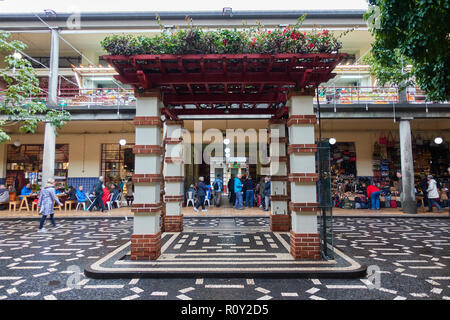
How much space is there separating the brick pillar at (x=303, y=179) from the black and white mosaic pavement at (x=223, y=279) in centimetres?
86

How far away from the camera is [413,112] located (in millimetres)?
12047

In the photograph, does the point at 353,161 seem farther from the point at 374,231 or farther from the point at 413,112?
the point at 374,231

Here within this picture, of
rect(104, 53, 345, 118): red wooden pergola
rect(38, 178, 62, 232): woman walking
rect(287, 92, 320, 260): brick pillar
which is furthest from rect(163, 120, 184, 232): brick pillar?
rect(38, 178, 62, 232): woman walking

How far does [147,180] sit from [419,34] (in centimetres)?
553

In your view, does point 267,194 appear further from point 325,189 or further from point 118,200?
point 118,200

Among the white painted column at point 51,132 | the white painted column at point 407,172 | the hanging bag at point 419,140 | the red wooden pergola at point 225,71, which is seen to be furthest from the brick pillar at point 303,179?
the hanging bag at point 419,140

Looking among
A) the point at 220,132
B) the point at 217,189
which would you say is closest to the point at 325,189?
the point at 217,189

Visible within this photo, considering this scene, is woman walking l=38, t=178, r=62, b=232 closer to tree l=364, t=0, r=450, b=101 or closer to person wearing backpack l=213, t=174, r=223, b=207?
person wearing backpack l=213, t=174, r=223, b=207

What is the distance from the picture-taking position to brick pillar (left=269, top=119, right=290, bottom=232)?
7238 mm

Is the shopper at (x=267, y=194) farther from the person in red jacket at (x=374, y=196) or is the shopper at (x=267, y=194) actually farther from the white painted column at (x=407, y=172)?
the white painted column at (x=407, y=172)

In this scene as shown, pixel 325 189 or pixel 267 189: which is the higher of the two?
pixel 325 189

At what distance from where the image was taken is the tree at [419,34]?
4180 millimetres

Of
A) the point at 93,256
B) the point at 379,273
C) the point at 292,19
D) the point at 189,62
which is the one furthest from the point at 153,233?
the point at 292,19

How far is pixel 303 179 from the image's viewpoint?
194 inches
